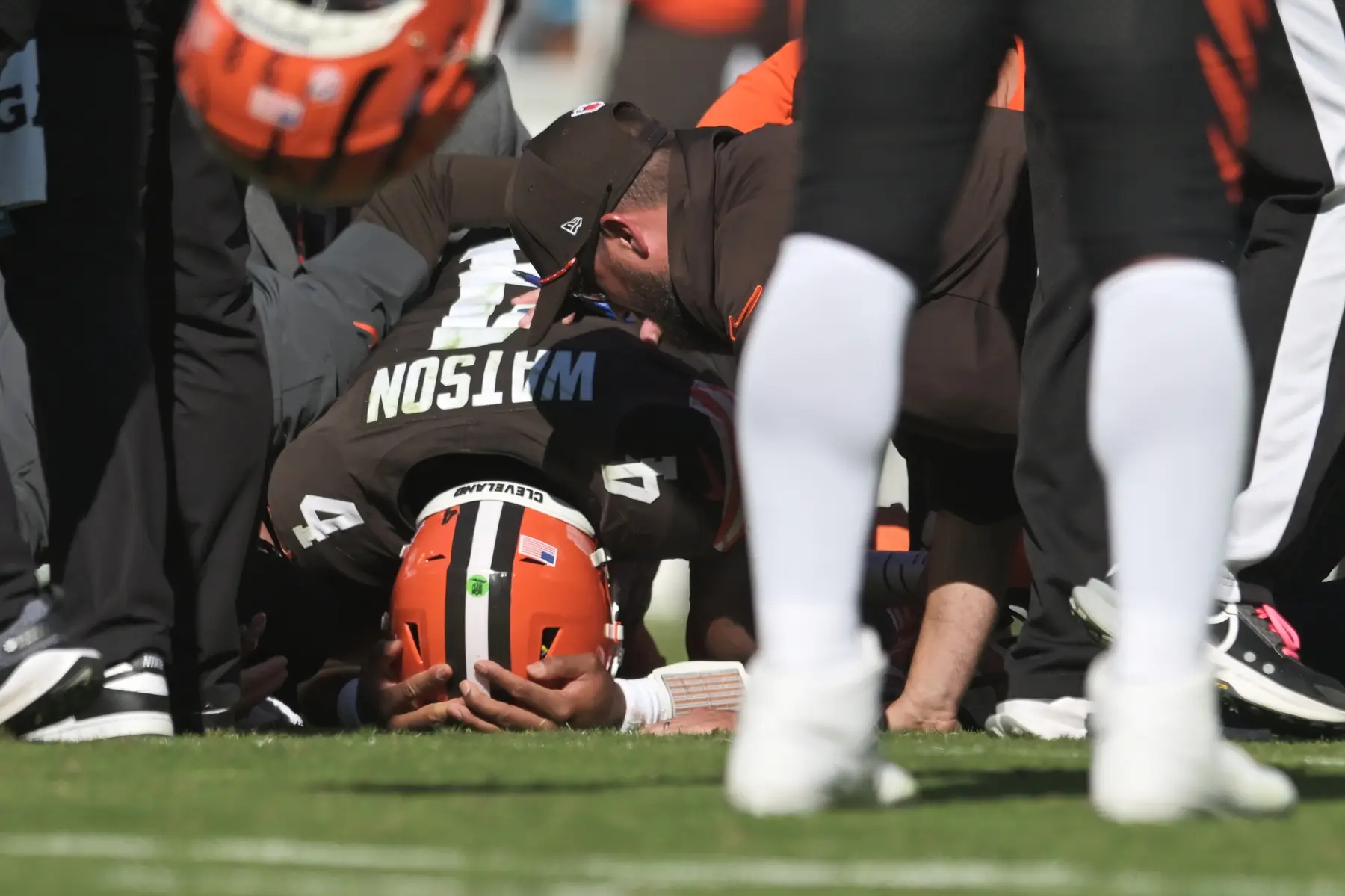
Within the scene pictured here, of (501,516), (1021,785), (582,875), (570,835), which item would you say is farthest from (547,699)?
(582,875)

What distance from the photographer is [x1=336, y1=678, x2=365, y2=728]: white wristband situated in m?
4.36

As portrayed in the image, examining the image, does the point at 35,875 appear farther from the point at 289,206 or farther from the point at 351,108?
the point at 289,206

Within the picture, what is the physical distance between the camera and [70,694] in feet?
10.3

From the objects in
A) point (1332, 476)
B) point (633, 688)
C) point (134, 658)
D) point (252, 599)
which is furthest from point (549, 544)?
point (1332, 476)

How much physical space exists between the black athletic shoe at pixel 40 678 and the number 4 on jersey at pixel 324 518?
4.56 ft

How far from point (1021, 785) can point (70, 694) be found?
1.43 metres

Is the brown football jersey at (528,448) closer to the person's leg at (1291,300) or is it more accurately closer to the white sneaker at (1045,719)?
the white sneaker at (1045,719)

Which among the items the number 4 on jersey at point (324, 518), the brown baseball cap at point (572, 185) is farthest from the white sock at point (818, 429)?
the number 4 on jersey at point (324, 518)

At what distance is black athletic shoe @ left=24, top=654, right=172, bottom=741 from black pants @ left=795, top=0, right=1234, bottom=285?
1594 mm

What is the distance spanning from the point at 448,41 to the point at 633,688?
2.08 meters

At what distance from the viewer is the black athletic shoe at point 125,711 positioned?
129 inches

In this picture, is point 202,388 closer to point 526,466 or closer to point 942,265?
point 526,466

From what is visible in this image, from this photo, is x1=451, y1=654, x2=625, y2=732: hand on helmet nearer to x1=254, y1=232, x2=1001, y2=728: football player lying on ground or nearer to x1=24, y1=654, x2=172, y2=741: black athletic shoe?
x1=254, y1=232, x2=1001, y2=728: football player lying on ground

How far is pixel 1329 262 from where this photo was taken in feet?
11.7
